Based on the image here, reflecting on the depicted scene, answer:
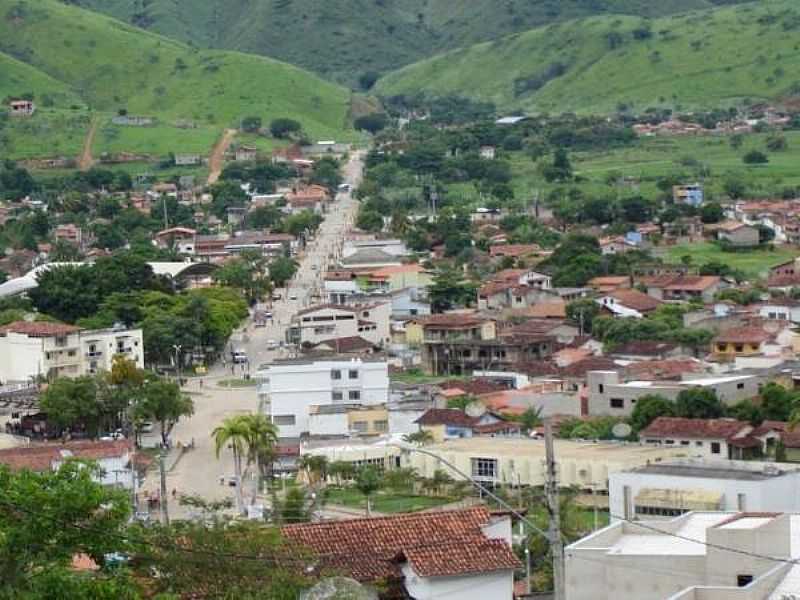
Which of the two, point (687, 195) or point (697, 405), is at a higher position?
point (687, 195)

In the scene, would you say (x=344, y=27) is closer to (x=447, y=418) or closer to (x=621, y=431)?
(x=447, y=418)

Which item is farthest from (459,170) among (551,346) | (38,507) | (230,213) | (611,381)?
(38,507)

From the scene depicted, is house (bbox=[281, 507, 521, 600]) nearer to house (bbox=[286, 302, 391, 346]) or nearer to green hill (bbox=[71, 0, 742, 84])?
house (bbox=[286, 302, 391, 346])

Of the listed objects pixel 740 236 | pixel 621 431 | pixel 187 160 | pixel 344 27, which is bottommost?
pixel 621 431

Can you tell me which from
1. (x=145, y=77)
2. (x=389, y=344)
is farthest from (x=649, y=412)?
(x=145, y=77)

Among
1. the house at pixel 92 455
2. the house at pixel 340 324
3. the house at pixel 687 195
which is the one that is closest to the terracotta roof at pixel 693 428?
the house at pixel 92 455

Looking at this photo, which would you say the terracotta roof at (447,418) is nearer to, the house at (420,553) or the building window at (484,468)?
the building window at (484,468)
